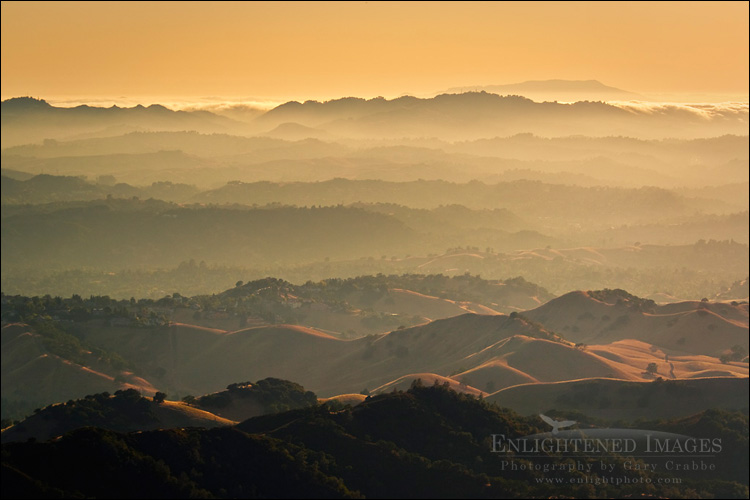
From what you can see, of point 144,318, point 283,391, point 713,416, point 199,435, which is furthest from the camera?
point 144,318

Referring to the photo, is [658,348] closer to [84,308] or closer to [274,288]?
[274,288]

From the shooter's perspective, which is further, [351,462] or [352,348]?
[352,348]

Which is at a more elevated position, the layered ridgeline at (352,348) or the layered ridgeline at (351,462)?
the layered ridgeline at (351,462)

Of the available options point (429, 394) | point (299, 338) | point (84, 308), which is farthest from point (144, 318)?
point (429, 394)

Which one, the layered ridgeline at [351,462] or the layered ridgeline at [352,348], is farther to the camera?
the layered ridgeline at [352,348]

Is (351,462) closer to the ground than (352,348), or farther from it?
farther from it
